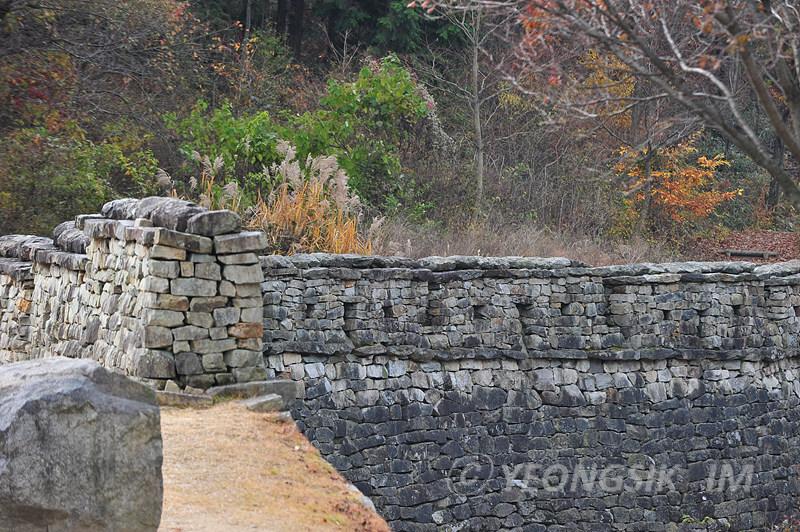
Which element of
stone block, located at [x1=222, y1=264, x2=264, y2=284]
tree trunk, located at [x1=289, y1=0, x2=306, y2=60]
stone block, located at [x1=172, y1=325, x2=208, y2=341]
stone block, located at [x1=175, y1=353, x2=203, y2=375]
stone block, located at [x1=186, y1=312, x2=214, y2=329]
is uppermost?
tree trunk, located at [x1=289, y1=0, x2=306, y2=60]

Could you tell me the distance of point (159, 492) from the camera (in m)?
3.86

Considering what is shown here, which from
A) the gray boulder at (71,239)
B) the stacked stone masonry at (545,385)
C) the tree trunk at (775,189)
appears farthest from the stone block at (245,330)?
the tree trunk at (775,189)

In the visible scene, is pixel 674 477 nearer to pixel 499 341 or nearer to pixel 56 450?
pixel 499 341

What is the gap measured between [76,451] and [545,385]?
8035 millimetres

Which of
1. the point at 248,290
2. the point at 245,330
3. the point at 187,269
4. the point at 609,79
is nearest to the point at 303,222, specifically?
the point at 248,290

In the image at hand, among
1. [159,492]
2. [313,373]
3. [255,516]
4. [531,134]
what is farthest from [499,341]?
[531,134]

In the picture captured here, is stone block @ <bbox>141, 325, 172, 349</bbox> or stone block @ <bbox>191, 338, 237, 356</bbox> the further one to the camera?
stone block @ <bbox>191, 338, 237, 356</bbox>

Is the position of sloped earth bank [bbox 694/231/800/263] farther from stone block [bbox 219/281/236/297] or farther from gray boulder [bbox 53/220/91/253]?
stone block [bbox 219/281/236/297]

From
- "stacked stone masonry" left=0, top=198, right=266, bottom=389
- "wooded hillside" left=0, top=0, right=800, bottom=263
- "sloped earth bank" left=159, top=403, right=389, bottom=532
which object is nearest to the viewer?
"sloped earth bank" left=159, top=403, right=389, bottom=532

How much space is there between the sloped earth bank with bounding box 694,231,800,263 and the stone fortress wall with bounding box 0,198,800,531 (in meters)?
5.89

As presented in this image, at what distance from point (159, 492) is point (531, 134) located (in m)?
17.3

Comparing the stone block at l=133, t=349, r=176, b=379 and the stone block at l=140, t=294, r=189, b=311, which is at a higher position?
the stone block at l=140, t=294, r=189, b=311

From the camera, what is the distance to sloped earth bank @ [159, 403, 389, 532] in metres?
4.89

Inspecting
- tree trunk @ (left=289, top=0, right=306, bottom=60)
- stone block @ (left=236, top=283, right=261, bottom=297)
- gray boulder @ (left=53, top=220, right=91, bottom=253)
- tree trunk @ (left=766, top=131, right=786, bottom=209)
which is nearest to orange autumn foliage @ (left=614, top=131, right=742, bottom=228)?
tree trunk @ (left=766, top=131, right=786, bottom=209)
